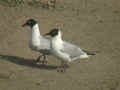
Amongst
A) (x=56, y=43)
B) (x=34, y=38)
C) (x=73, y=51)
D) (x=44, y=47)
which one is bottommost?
(x=73, y=51)

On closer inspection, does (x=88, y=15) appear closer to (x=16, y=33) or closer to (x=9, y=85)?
(x=16, y=33)

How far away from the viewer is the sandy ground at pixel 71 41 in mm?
8664

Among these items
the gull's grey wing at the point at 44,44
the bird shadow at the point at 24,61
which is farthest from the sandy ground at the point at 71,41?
the gull's grey wing at the point at 44,44

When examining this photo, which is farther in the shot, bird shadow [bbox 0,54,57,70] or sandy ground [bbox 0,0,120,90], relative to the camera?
bird shadow [bbox 0,54,57,70]

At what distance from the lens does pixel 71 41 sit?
11.6m

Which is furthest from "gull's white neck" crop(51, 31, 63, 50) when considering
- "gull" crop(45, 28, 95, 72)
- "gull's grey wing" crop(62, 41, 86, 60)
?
"gull's grey wing" crop(62, 41, 86, 60)

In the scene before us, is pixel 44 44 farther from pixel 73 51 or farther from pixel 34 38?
pixel 73 51

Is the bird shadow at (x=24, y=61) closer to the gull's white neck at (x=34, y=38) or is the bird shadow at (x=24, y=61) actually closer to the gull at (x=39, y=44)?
the gull at (x=39, y=44)

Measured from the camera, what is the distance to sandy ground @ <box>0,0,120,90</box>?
8664 millimetres

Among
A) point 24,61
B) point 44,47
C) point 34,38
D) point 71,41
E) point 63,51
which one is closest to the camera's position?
point 63,51

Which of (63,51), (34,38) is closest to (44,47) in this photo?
(34,38)

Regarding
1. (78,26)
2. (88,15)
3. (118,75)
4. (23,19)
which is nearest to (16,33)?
(23,19)

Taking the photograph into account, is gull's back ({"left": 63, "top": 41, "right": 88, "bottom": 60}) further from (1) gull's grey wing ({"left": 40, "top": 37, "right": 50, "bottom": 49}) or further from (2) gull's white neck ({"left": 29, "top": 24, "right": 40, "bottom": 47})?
(2) gull's white neck ({"left": 29, "top": 24, "right": 40, "bottom": 47})

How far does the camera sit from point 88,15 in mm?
14000
